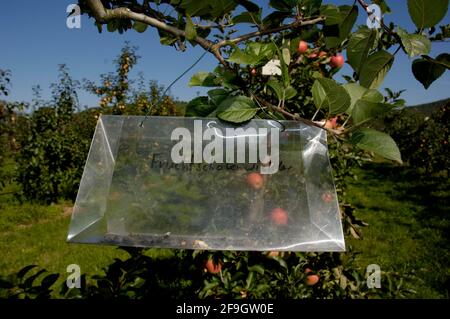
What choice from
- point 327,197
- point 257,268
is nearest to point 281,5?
point 327,197

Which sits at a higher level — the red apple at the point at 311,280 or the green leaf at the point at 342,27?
the green leaf at the point at 342,27

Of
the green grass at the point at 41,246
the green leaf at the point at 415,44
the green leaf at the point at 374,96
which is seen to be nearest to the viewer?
the green leaf at the point at 415,44

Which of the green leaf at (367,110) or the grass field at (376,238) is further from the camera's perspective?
the grass field at (376,238)

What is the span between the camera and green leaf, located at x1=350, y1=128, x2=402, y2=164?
1.87 feet

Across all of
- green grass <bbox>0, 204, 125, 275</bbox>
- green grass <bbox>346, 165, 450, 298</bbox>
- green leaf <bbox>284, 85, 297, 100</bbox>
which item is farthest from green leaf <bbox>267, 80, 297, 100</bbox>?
green grass <bbox>0, 204, 125, 275</bbox>

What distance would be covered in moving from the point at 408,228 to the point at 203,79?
199 inches

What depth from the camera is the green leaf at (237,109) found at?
0.66 meters

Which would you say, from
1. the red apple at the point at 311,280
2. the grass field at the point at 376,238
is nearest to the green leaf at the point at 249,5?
the red apple at the point at 311,280

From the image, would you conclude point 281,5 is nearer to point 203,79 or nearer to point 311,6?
point 311,6

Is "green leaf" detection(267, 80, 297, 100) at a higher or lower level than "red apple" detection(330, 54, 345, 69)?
lower

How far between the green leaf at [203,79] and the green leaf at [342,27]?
0.83ft

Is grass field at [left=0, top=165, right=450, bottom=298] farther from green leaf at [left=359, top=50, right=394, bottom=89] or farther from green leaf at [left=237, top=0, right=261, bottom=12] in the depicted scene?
green leaf at [left=237, top=0, right=261, bottom=12]

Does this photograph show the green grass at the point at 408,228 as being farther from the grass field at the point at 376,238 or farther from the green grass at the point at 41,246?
the green grass at the point at 41,246

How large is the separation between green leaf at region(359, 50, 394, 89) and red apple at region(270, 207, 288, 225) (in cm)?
28
